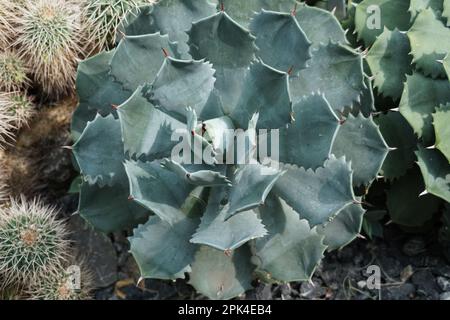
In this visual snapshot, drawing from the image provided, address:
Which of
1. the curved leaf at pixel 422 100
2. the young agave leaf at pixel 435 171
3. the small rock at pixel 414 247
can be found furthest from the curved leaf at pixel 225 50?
the small rock at pixel 414 247

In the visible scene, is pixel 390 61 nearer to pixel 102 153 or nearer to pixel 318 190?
pixel 318 190

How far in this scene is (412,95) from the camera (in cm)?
274

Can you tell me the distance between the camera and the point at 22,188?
3393 millimetres

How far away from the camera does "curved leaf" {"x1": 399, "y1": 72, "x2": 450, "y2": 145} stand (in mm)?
2711

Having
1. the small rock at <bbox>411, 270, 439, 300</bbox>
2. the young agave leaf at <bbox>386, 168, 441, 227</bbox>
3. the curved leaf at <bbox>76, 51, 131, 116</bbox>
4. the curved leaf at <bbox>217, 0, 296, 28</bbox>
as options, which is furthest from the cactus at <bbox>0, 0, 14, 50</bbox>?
the small rock at <bbox>411, 270, 439, 300</bbox>

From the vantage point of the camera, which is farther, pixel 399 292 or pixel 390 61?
pixel 399 292

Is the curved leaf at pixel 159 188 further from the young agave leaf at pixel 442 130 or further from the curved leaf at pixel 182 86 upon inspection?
the young agave leaf at pixel 442 130

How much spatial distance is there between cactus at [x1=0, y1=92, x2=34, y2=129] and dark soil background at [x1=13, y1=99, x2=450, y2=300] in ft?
0.32

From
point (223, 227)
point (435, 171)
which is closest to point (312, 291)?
point (435, 171)

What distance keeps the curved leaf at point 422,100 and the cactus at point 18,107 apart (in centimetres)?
195

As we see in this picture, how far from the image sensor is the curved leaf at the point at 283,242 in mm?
2547

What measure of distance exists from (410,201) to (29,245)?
1.88 metres
